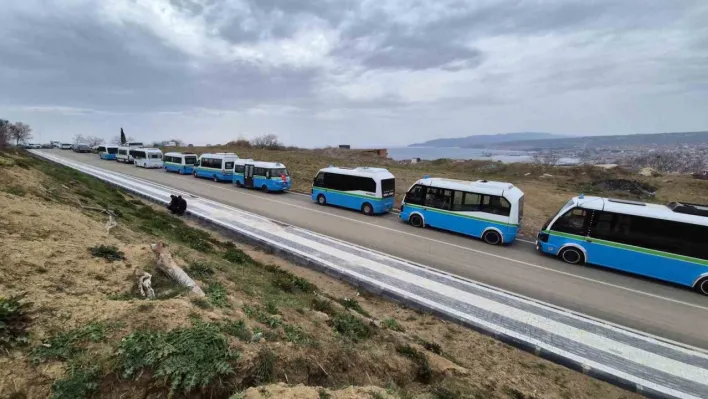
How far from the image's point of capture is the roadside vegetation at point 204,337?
3.86 m

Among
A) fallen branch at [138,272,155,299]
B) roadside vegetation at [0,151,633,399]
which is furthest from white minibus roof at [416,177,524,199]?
fallen branch at [138,272,155,299]

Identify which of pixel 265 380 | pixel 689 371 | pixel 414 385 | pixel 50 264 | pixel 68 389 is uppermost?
pixel 50 264

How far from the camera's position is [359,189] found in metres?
20.0

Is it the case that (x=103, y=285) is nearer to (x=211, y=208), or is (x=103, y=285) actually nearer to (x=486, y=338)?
(x=486, y=338)

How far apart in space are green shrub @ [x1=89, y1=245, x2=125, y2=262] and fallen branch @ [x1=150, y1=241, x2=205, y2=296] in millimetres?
656

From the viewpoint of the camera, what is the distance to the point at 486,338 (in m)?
8.05

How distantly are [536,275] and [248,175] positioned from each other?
21.3 m

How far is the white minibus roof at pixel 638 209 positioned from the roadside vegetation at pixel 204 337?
7689mm

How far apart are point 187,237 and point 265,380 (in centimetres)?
900

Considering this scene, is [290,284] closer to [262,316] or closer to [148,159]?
[262,316]

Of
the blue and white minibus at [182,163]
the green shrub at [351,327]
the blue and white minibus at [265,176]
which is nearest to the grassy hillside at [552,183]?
the blue and white minibus at [265,176]

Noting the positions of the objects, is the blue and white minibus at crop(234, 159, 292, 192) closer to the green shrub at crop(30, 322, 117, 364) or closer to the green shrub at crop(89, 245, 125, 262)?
the green shrub at crop(89, 245, 125, 262)

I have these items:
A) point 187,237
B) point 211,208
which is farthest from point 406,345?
point 211,208

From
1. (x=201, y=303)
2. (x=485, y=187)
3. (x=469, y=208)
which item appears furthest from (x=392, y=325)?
(x=485, y=187)
